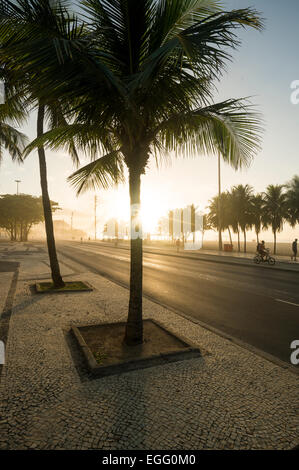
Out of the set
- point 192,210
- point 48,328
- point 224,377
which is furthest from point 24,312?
point 192,210

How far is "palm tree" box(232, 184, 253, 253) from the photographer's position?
40.5 meters

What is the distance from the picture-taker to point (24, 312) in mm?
6836

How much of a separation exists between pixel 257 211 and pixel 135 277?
3849 cm

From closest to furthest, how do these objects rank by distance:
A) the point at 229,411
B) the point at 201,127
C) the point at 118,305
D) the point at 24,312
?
the point at 229,411, the point at 201,127, the point at 24,312, the point at 118,305

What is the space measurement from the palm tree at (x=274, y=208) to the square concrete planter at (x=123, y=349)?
34.4 metres

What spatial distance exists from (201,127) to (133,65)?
57.0 inches

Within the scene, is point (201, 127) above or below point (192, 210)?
below

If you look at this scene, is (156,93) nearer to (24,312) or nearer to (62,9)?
(62,9)

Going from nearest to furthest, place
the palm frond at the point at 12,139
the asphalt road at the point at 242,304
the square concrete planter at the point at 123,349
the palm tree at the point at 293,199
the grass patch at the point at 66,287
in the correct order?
the square concrete planter at the point at 123,349 < the asphalt road at the point at 242,304 < the grass patch at the point at 66,287 < the palm frond at the point at 12,139 < the palm tree at the point at 293,199

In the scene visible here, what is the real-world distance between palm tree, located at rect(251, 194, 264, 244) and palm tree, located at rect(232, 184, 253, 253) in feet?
1.56

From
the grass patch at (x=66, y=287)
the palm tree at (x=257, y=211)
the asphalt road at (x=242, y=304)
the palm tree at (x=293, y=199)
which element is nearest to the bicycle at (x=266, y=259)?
the asphalt road at (x=242, y=304)

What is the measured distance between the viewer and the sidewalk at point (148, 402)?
256cm

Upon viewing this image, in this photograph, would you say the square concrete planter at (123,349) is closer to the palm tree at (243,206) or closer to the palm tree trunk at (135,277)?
the palm tree trunk at (135,277)

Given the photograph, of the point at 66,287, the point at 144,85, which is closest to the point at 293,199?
the point at 66,287
